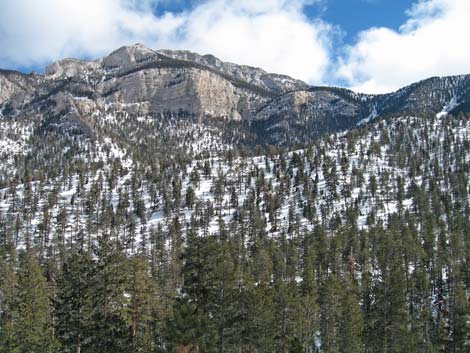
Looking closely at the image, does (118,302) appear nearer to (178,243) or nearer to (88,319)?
(88,319)

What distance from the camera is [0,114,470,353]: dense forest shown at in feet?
129

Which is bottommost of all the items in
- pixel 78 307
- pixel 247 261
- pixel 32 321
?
pixel 32 321

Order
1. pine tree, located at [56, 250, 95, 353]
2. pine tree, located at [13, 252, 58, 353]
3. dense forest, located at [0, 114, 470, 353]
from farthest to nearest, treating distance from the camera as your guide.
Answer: pine tree, located at [13, 252, 58, 353] → pine tree, located at [56, 250, 95, 353] → dense forest, located at [0, 114, 470, 353]

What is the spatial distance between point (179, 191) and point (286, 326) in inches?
4747

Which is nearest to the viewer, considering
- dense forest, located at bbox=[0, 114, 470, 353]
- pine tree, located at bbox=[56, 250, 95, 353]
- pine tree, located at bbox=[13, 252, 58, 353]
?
dense forest, located at bbox=[0, 114, 470, 353]

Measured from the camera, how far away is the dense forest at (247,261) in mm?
39312

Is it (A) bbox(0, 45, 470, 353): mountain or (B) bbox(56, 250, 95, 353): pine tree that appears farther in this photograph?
(B) bbox(56, 250, 95, 353): pine tree

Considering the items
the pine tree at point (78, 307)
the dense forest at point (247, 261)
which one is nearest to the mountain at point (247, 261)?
the pine tree at point (78, 307)

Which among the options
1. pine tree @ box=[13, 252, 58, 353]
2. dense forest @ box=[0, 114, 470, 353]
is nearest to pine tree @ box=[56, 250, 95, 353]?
dense forest @ box=[0, 114, 470, 353]

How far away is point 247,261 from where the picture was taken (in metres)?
108

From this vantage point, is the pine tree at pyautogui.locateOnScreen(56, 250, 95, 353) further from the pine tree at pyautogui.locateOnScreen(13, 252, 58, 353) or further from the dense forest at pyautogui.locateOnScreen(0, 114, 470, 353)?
the pine tree at pyautogui.locateOnScreen(13, 252, 58, 353)

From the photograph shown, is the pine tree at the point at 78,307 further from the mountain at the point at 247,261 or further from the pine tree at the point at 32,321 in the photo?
the pine tree at the point at 32,321

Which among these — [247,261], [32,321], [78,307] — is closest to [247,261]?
[247,261]

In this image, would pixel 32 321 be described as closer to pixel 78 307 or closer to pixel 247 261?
pixel 78 307
